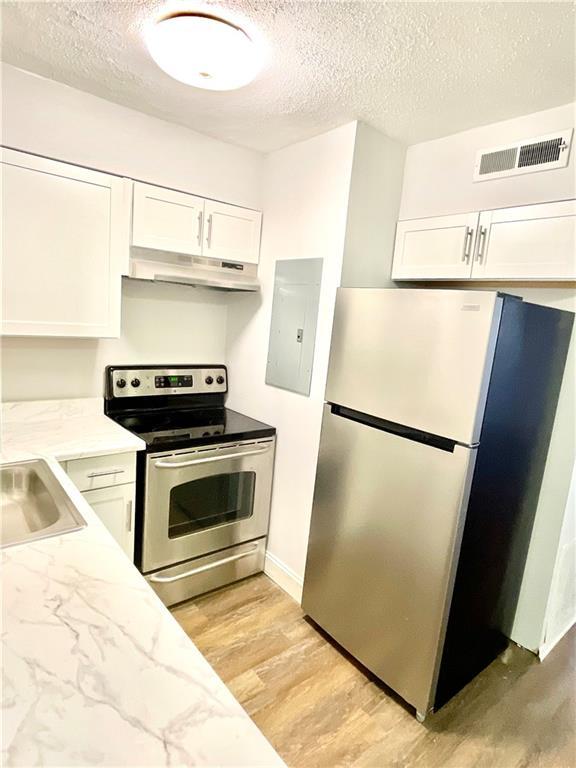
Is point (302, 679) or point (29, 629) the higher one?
point (29, 629)

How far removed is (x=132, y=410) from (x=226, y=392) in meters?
0.63

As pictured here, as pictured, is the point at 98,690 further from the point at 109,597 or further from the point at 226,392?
the point at 226,392

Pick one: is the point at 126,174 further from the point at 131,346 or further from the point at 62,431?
the point at 62,431

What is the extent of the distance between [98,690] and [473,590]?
58.7 inches

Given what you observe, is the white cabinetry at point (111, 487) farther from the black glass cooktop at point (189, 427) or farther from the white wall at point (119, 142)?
the white wall at point (119, 142)

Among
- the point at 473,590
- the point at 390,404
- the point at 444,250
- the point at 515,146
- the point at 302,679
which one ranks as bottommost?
the point at 302,679

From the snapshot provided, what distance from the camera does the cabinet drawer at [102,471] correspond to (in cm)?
173

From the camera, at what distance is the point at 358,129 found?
6.51 ft

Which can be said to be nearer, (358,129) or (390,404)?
(390,404)

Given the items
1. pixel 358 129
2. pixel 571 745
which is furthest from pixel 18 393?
pixel 571 745

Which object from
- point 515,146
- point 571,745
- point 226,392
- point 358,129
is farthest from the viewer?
point 226,392

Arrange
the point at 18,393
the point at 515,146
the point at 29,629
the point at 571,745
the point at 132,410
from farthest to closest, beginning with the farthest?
1. the point at 132,410
2. the point at 18,393
3. the point at 515,146
4. the point at 571,745
5. the point at 29,629

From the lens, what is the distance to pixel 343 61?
5.03 feet

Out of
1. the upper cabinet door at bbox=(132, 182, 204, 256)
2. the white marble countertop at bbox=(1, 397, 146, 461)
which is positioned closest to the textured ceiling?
the upper cabinet door at bbox=(132, 182, 204, 256)
